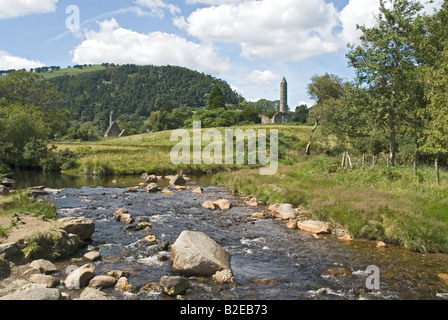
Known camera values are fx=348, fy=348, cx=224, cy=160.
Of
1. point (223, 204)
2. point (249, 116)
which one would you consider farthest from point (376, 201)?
point (249, 116)

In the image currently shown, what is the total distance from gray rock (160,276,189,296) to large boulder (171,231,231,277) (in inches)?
35.6

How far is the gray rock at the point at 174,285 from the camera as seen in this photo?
34.2ft

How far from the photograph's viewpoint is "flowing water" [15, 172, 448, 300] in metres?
10.8

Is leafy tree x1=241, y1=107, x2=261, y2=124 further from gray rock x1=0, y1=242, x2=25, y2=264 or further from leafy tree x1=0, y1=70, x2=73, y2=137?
gray rock x1=0, y1=242, x2=25, y2=264

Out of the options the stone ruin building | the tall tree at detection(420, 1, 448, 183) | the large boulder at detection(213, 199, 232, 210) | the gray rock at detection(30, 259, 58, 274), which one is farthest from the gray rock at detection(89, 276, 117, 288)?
the stone ruin building

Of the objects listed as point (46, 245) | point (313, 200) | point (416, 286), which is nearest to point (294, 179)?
point (313, 200)

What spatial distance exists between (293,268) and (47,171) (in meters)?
42.5

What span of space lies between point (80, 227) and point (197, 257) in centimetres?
654

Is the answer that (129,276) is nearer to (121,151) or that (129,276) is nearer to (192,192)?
(192,192)

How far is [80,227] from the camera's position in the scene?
50.7ft

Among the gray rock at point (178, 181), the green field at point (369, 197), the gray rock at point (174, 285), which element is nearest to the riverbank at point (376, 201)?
the green field at point (369, 197)
